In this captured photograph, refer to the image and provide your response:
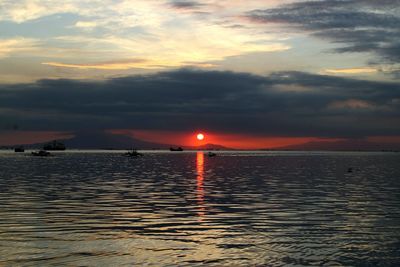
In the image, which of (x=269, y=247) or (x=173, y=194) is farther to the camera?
(x=173, y=194)

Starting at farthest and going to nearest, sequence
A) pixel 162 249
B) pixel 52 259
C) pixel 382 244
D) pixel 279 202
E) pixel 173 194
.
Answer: pixel 173 194 < pixel 279 202 < pixel 382 244 < pixel 162 249 < pixel 52 259

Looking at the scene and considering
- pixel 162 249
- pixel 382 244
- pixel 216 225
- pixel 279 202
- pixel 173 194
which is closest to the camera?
pixel 162 249

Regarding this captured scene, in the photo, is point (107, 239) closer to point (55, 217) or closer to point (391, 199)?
point (55, 217)

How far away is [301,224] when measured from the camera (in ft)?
115

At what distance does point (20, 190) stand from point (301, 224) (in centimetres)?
3781

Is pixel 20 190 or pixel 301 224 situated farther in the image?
pixel 20 190

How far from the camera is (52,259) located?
2347cm

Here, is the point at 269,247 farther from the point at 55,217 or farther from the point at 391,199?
the point at 391,199

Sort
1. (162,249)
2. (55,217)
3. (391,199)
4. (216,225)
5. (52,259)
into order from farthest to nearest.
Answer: (391,199)
(55,217)
(216,225)
(162,249)
(52,259)

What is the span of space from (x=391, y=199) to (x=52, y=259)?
133 ft

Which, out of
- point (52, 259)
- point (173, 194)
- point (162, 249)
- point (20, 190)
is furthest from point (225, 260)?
point (20, 190)

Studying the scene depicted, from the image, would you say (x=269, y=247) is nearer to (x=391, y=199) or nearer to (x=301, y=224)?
(x=301, y=224)

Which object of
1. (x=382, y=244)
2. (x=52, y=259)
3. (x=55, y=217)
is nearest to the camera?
(x=52, y=259)

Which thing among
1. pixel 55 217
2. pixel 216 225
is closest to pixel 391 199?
pixel 216 225
